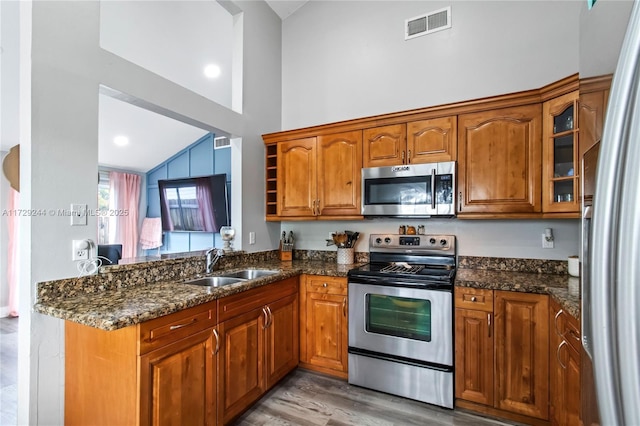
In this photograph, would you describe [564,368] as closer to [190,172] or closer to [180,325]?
[180,325]

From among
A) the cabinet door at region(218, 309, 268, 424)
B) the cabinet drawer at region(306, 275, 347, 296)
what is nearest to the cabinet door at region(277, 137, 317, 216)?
the cabinet drawer at region(306, 275, 347, 296)

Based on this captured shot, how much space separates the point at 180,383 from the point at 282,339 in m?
1.03

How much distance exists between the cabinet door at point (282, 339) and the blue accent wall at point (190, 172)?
3.01 metres

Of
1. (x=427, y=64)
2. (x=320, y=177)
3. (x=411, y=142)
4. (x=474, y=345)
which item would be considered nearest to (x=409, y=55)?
(x=427, y=64)

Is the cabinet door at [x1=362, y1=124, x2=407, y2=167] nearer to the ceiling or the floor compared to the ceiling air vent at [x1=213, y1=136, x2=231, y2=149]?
nearer to the floor

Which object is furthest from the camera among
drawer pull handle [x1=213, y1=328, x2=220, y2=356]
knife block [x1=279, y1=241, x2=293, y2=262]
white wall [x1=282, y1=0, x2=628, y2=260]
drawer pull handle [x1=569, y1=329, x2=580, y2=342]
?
knife block [x1=279, y1=241, x2=293, y2=262]

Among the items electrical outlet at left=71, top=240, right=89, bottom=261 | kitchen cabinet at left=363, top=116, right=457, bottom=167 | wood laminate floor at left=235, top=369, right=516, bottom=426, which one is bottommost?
wood laminate floor at left=235, top=369, right=516, bottom=426

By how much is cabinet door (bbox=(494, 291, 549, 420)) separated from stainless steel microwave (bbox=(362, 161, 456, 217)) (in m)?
0.81

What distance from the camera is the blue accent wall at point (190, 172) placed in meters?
5.29

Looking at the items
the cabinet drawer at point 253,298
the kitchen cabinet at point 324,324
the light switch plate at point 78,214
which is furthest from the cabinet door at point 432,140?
the light switch plate at point 78,214

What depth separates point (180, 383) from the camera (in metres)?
1.64

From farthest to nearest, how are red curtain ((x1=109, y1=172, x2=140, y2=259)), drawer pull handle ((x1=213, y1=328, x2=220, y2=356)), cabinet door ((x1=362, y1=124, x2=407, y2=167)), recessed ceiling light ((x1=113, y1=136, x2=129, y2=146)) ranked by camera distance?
1. red curtain ((x1=109, y1=172, x2=140, y2=259))
2. recessed ceiling light ((x1=113, y1=136, x2=129, y2=146))
3. cabinet door ((x1=362, y1=124, x2=407, y2=167))
4. drawer pull handle ((x1=213, y1=328, x2=220, y2=356))

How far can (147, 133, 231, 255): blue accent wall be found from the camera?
5.29 meters

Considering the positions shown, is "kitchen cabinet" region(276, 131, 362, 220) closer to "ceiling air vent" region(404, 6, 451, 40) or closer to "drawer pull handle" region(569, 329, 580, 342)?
"ceiling air vent" region(404, 6, 451, 40)
